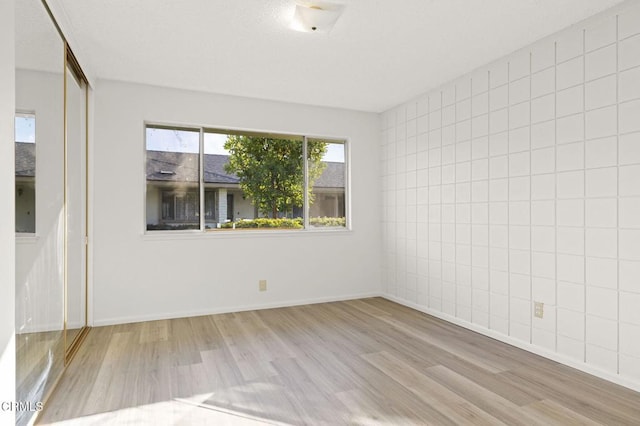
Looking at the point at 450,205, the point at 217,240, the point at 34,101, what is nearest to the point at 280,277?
the point at 217,240

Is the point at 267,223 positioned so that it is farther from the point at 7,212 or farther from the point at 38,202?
the point at 7,212

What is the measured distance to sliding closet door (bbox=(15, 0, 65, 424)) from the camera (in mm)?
1768

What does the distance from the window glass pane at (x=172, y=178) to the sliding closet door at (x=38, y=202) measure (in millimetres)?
1369

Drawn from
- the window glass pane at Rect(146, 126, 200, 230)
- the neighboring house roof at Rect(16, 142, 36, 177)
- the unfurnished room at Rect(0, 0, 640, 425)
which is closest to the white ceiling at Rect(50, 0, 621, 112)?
the unfurnished room at Rect(0, 0, 640, 425)

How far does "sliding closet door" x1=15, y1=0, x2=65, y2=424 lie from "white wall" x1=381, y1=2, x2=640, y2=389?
10.8 ft

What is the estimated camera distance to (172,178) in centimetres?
396

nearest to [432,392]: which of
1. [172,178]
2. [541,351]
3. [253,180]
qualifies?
[541,351]

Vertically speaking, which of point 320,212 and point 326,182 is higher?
point 326,182

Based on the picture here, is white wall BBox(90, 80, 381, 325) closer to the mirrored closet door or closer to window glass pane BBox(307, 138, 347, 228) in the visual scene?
window glass pane BBox(307, 138, 347, 228)

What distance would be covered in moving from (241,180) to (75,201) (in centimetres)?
166

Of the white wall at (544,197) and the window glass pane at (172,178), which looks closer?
the white wall at (544,197)

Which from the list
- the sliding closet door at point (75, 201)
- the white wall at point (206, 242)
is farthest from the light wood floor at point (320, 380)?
the white wall at point (206, 242)

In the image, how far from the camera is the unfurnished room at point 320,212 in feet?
6.90

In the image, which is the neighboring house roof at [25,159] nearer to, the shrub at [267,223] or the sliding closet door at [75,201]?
the sliding closet door at [75,201]
